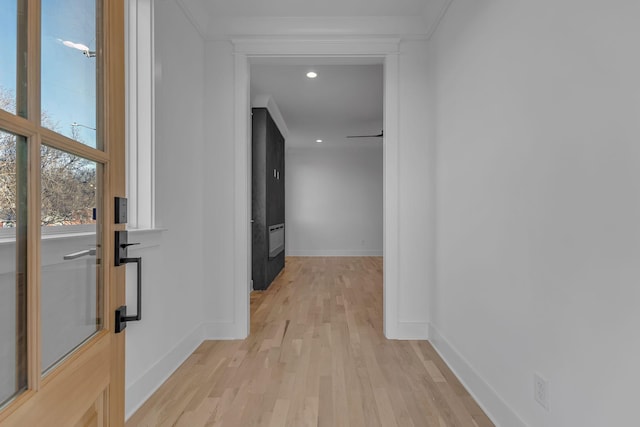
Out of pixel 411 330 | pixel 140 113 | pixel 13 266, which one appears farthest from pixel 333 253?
pixel 13 266

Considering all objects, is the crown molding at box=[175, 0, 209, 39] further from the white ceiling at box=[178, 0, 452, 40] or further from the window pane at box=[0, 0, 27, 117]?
the window pane at box=[0, 0, 27, 117]

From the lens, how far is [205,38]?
9.62ft

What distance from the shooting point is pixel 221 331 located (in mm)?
2947

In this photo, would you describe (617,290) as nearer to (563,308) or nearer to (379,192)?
(563,308)

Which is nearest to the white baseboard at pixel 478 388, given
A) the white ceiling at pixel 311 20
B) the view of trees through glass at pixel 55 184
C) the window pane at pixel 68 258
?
the window pane at pixel 68 258

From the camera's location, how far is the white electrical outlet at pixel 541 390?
55.2 inches

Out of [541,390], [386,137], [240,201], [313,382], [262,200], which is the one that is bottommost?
[313,382]

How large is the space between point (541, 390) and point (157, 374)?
1.97m

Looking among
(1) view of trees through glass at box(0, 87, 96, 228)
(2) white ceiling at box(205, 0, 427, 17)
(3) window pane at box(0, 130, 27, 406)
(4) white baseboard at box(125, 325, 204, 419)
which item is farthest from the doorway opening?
(3) window pane at box(0, 130, 27, 406)

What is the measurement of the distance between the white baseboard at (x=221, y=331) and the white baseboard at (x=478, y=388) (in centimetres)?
159

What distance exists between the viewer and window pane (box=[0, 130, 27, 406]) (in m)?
0.65

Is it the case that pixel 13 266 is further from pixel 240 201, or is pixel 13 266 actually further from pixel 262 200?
pixel 262 200

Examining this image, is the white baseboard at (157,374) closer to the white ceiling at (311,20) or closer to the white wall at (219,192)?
the white wall at (219,192)

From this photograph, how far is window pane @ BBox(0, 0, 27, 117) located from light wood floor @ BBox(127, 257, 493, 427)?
163 centimetres
